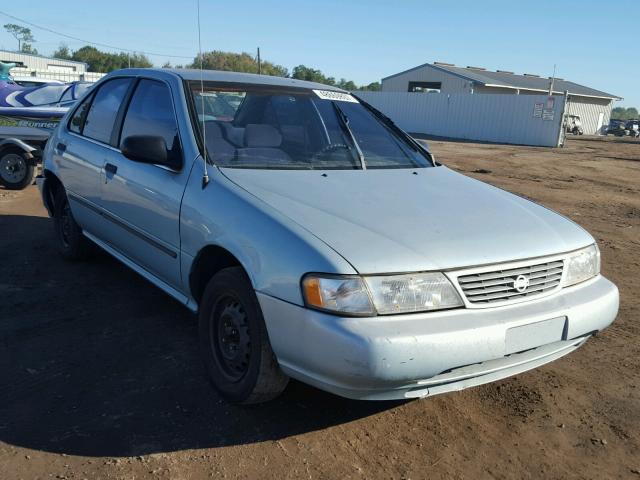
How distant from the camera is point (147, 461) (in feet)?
8.89

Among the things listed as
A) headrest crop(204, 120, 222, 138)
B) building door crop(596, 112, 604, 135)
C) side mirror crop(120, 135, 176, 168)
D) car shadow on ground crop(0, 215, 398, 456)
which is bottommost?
building door crop(596, 112, 604, 135)

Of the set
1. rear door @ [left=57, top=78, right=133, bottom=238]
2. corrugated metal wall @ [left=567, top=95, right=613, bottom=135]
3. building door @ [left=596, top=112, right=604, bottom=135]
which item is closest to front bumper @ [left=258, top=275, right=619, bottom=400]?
rear door @ [left=57, top=78, right=133, bottom=238]

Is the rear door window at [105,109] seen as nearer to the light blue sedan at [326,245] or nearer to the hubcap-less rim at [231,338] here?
the light blue sedan at [326,245]

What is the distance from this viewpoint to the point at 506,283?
2.76 metres

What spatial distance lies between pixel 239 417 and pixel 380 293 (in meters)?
1.09

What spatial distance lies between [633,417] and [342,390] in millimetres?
1723

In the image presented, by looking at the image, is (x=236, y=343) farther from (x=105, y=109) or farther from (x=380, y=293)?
(x=105, y=109)

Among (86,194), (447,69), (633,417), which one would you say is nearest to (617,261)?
(633,417)

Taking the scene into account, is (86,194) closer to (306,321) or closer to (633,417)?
(306,321)

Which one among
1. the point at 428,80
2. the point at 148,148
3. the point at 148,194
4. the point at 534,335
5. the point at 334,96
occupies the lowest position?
the point at 534,335

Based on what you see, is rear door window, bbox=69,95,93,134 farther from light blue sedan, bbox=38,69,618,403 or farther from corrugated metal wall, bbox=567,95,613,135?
corrugated metal wall, bbox=567,95,613,135

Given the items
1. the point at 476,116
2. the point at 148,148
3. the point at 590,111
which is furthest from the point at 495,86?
the point at 148,148

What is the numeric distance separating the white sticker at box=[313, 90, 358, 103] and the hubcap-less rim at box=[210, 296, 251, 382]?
6.14ft

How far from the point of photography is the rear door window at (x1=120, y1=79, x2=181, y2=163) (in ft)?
12.4
